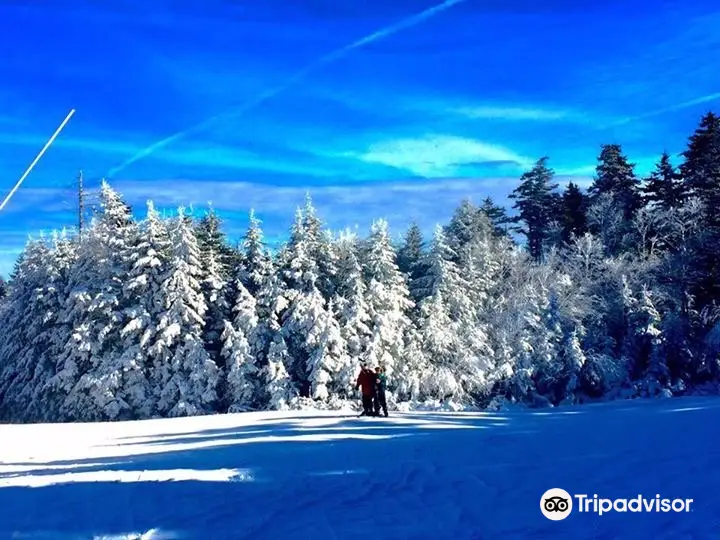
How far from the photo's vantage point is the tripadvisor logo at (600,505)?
6732 mm

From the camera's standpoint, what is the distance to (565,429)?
13.4 meters

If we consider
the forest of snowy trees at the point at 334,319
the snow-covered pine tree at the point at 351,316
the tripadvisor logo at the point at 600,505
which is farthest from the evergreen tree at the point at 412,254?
the tripadvisor logo at the point at 600,505

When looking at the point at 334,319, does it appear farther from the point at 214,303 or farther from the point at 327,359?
the point at 214,303

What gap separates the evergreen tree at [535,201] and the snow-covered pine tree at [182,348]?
3529cm

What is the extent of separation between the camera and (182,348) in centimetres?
3897

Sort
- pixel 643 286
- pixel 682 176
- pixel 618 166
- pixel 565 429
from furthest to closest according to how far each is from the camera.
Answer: pixel 618 166
pixel 682 176
pixel 643 286
pixel 565 429

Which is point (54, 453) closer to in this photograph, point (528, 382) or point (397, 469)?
point (397, 469)

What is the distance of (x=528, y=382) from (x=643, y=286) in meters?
9.39

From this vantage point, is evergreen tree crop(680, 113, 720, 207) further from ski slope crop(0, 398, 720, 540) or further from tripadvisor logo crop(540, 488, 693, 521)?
tripadvisor logo crop(540, 488, 693, 521)

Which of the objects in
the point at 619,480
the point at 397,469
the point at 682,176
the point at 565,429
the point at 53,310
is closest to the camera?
the point at 619,480

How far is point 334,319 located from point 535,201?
3033cm

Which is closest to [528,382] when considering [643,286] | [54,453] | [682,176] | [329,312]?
[643,286]

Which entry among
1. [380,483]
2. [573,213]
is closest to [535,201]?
[573,213]

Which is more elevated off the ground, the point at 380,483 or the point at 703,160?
the point at 703,160
